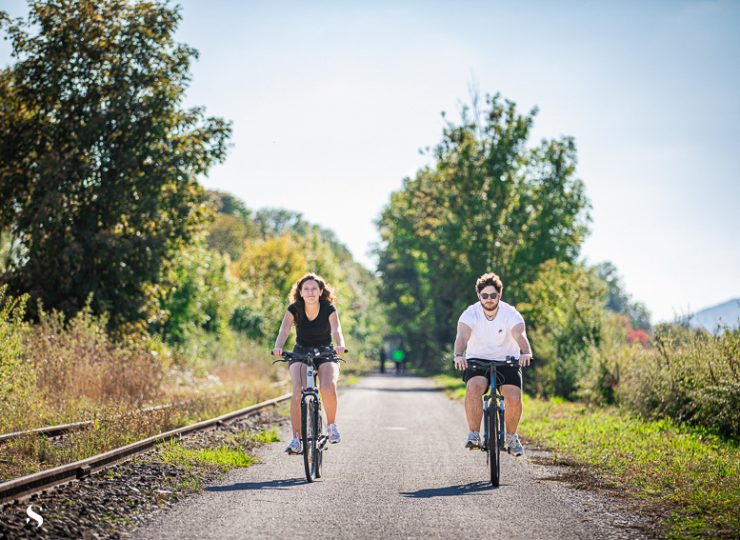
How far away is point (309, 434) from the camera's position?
979 cm

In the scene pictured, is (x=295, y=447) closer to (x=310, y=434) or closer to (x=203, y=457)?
(x=310, y=434)

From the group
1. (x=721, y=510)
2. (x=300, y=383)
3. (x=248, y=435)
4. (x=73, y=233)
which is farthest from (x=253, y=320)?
(x=721, y=510)

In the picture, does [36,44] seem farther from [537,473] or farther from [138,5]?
[537,473]

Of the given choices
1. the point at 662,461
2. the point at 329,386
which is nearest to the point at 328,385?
the point at 329,386

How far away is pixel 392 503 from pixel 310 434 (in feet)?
6.05

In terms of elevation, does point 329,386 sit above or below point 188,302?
below

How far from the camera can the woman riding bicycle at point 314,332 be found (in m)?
10.1

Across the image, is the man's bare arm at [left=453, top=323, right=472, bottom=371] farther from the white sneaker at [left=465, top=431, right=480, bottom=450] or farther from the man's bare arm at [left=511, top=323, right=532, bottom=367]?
the white sneaker at [left=465, top=431, right=480, bottom=450]

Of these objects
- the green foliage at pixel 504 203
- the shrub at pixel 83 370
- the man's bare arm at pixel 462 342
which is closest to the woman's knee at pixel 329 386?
the man's bare arm at pixel 462 342

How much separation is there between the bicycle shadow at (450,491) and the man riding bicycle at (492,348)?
0.46 m

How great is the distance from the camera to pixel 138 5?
88.5 feet

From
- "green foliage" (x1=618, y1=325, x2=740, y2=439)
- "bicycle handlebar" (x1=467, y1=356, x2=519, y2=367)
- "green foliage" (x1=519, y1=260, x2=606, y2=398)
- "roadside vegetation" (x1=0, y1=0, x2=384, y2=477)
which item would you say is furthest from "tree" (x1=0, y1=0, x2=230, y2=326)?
"bicycle handlebar" (x1=467, y1=356, x2=519, y2=367)

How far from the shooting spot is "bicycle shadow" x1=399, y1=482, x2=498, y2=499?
8695 millimetres

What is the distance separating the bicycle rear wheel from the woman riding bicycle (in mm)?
189
